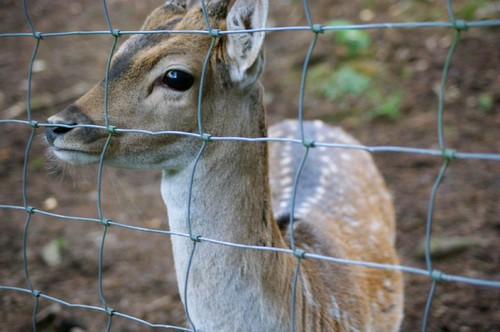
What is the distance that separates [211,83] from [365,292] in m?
1.26

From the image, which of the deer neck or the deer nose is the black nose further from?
the deer neck

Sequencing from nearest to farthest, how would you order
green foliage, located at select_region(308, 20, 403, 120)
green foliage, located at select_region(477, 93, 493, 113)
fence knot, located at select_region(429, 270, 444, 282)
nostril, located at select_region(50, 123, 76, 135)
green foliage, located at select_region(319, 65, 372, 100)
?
1. fence knot, located at select_region(429, 270, 444, 282)
2. nostril, located at select_region(50, 123, 76, 135)
3. green foliage, located at select_region(477, 93, 493, 113)
4. green foliage, located at select_region(308, 20, 403, 120)
5. green foliage, located at select_region(319, 65, 372, 100)

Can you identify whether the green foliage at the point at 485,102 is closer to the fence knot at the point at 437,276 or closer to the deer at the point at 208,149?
the deer at the point at 208,149

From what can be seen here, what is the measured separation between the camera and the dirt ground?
3.53 m

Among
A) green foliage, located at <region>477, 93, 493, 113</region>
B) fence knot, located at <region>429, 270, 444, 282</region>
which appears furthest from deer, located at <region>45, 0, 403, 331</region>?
green foliage, located at <region>477, 93, 493, 113</region>

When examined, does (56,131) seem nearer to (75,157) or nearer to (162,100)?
(75,157)

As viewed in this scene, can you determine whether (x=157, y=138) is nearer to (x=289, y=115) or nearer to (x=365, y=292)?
(x=365, y=292)

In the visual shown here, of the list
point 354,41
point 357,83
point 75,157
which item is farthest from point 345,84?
point 75,157

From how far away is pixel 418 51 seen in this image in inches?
233

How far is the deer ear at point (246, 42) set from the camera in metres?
1.81

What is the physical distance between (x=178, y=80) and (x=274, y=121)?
3.74 metres

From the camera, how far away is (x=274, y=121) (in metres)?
5.65

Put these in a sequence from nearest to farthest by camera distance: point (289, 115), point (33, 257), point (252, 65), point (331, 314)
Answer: point (252, 65) < point (331, 314) < point (33, 257) < point (289, 115)

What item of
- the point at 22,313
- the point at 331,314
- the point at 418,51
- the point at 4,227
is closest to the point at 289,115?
the point at 418,51
